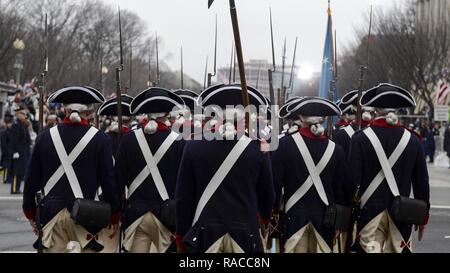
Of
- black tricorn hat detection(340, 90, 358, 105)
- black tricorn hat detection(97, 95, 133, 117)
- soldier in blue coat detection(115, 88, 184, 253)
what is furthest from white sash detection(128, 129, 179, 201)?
black tricorn hat detection(340, 90, 358, 105)

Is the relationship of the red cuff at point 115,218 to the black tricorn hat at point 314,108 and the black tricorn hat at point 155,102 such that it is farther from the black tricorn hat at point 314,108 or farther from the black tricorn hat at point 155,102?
the black tricorn hat at point 314,108

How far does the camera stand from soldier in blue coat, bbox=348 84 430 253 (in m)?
7.93

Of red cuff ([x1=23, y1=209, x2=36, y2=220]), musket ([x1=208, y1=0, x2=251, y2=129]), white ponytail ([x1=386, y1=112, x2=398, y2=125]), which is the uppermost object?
musket ([x1=208, y1=0, x2=251, y2=129])

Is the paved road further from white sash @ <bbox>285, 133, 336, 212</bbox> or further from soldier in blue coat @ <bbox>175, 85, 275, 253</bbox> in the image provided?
soldier in blue coat @ <bbox>175, 85, 275, 253</bbox>

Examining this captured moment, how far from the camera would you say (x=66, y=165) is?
7.70m

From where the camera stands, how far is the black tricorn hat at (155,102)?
329 inches

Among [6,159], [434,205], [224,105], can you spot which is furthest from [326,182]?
[6,159]

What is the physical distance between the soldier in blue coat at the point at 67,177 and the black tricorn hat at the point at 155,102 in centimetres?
64

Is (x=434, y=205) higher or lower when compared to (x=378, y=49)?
lower

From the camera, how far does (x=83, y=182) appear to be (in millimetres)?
7750

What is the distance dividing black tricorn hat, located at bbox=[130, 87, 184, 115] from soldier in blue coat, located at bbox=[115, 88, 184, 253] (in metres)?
0.22

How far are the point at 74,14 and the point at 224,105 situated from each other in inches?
2613

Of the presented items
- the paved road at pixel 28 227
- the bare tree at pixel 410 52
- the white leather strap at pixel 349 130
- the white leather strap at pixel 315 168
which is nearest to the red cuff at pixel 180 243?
the white leather strap at pixel 315 168

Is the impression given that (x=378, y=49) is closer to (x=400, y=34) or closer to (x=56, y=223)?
(x=400, y=34)
